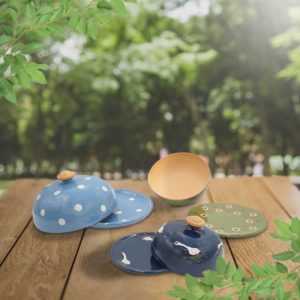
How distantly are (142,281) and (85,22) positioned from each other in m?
0.78

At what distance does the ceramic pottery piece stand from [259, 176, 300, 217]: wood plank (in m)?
0.66

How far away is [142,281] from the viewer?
4.04ft

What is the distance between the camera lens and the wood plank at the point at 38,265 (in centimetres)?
120

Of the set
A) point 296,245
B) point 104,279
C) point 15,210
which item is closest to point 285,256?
point 296,245

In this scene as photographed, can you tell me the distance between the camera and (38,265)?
1.36 meters

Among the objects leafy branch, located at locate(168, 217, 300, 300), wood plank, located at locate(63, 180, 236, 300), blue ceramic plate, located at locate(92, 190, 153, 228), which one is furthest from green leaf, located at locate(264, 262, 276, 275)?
blue ceramic plate, located at locate(92, 190, 153, 228)

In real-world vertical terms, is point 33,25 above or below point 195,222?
above

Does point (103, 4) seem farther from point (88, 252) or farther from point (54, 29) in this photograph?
point (88, 252)

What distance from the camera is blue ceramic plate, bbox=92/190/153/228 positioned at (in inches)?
65.5

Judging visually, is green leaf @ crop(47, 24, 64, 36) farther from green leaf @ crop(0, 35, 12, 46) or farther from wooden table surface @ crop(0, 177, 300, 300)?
wooden table surface @ crop(0, 177, 300, 300)

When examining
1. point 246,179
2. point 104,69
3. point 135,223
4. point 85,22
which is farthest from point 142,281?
point 104,69

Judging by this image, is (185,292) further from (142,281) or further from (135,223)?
(135,223)

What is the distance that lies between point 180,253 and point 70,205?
522 millimetres

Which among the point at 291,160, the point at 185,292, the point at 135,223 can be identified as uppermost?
the point at 185,292
